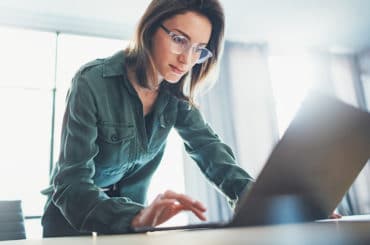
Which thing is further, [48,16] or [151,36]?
[48,16]

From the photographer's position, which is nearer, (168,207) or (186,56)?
(168,207)

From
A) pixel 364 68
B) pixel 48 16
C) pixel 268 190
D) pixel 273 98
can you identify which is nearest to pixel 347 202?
pixel 273 98

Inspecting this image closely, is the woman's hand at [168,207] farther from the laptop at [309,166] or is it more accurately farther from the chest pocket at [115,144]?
the chest pocket at [115,144]

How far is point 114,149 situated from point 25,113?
2266mm

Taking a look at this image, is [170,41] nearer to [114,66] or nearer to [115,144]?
[114,66]

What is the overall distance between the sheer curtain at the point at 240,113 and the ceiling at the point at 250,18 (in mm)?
274

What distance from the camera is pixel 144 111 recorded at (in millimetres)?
1074

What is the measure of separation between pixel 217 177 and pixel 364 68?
389 cm

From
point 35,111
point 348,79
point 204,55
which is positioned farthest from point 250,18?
point 204,55

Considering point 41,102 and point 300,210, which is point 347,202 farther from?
point 300,210

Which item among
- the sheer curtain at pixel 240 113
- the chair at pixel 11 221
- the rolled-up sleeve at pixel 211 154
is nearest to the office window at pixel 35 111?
the sheer curtain at pixel 240 113

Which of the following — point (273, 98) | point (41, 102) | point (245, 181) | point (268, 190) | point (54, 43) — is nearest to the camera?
point (268, 190)

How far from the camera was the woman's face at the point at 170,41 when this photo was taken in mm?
1051

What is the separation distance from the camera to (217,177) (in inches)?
41.8
